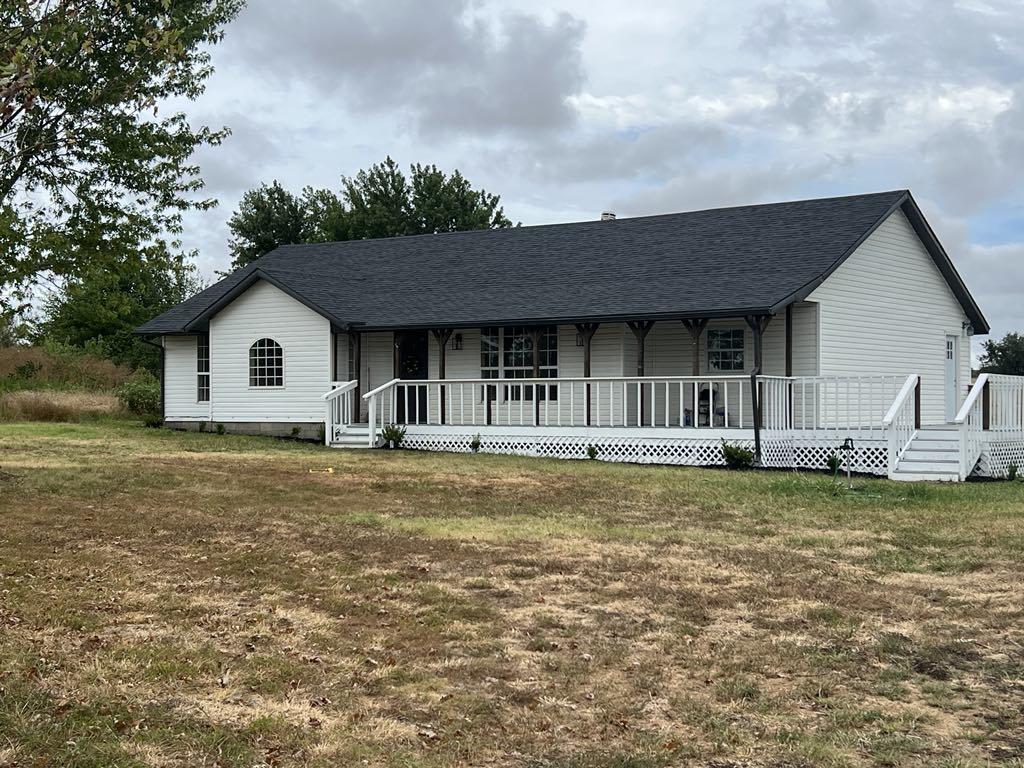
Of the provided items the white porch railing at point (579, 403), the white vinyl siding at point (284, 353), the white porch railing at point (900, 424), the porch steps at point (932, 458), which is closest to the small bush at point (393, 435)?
the white porch railing at point (579, 403)

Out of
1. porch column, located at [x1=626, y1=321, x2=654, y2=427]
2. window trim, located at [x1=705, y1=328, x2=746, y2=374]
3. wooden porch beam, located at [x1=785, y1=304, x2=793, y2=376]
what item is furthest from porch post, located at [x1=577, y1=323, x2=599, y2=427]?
wooden porch beam, located at [x1=785, y1=304, x2=793, y2=376]

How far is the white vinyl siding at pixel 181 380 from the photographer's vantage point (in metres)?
27.8

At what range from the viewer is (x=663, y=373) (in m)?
A: 23.1

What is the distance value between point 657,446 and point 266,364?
10.2 meters

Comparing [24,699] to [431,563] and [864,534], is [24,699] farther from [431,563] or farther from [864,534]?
[864,534]

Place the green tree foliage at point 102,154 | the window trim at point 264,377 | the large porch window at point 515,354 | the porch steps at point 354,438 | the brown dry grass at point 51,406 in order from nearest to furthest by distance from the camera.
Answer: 1. the green tree foliage at point 102,154
2. the porch steps at point 354,438
3. the large porch window at point 515,354
4. the window trim at point 264,377
5. the brown dry grass at point 51,406

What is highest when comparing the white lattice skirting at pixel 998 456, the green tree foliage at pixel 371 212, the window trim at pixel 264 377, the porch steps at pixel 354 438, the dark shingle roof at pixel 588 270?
the green tree foliage at pixel 371 212

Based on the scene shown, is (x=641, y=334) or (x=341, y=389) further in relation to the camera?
(x=341, y=389)

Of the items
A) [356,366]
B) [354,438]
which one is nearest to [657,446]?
[354,438]

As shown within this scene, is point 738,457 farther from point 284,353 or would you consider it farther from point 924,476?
point 284,353

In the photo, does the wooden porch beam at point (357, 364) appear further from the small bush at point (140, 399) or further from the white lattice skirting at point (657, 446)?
the small bush at point (140, 399)

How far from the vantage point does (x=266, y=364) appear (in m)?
25.8

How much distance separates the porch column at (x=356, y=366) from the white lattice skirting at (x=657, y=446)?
2633 millimetres

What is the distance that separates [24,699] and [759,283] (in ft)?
55.7
